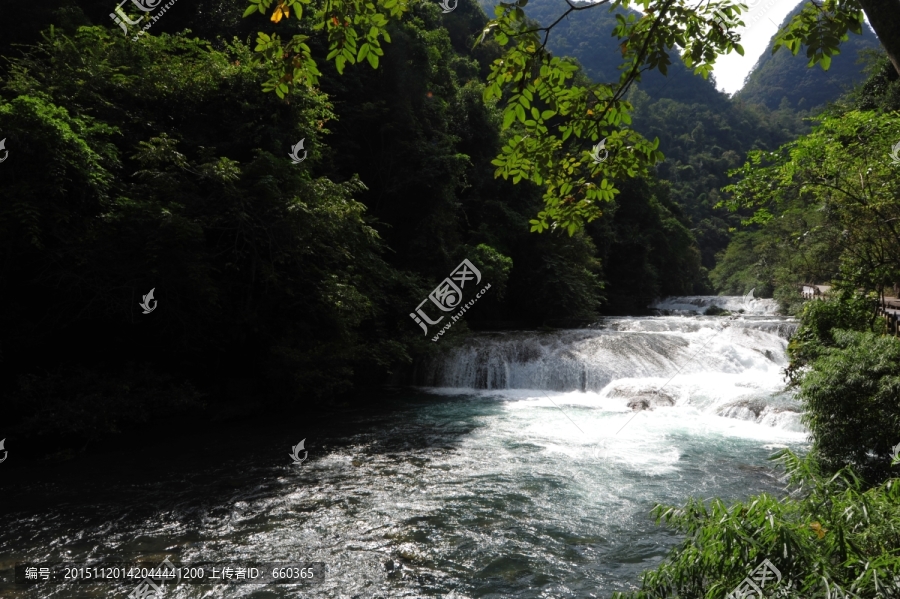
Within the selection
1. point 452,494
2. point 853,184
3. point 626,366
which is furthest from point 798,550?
point 626,366

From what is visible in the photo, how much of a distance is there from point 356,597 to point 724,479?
17.1ft

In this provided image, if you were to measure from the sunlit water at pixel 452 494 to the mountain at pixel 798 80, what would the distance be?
336 ft

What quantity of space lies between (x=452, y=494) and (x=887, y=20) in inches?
245

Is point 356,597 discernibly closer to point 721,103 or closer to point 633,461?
point 633,461

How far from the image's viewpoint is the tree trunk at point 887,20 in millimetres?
2104

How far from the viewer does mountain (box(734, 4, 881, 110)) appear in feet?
305

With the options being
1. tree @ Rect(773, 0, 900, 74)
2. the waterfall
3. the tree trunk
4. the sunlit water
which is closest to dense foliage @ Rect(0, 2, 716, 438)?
the waterfall

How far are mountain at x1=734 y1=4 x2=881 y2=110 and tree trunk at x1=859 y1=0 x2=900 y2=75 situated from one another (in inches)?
4281

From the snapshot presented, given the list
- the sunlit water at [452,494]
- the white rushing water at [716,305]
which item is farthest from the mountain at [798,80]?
the sunlit water at [452,494]

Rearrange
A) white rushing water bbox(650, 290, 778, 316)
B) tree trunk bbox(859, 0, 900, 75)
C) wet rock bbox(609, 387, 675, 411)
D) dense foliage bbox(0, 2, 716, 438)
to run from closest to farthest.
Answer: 1. tree trunk bbox(859, 0, 900, 75)
2. dense foliage bbox(0, 2, 716, 438)
3. wet rock bbox(609, 387, 675, 411)
4. white rushing water bbox(650, 290, 778, 316)

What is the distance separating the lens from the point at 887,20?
7.00 feet

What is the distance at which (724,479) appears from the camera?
7.25 metres

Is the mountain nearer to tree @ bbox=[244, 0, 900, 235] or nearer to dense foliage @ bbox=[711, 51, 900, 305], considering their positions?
dense foliage @ bbox=[711, 51, 900, 305]

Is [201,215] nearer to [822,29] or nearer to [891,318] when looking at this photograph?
[822,29]
